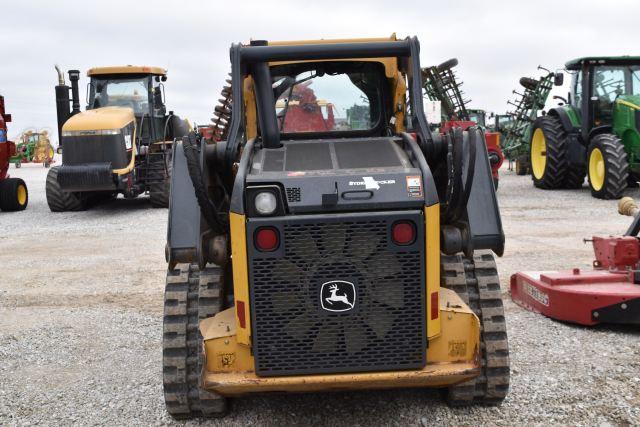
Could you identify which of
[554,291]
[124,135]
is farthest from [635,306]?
[124,135]

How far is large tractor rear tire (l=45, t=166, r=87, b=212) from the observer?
1503cm

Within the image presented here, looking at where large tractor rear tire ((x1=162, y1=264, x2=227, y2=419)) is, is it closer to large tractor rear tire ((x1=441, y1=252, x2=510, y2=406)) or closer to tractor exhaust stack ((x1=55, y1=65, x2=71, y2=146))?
large tractor rear tire ((x1=441, y1=252, x2=510, y2=406))

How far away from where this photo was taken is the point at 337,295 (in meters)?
3.31

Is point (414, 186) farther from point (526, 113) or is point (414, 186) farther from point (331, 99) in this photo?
point (526, 113)

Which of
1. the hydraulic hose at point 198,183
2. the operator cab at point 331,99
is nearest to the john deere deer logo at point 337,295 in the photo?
the hydraulic hose at point 198,183

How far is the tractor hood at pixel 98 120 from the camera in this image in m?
14.0

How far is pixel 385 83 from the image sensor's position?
4.77m

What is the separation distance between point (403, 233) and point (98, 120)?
11999 mm

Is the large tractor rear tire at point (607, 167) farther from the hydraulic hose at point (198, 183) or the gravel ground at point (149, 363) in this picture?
the hydraulic hose at point (198, 183)

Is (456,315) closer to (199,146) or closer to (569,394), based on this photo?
(569,394)

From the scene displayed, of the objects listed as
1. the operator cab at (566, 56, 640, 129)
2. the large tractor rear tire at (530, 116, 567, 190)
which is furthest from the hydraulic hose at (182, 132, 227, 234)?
the large tractor rear tire at (530, 116, 567, 190)

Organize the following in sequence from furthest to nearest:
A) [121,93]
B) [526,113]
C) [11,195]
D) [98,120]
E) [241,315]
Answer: [526,113]
[11,195]
[121,93]
[98,120]
[241,315]

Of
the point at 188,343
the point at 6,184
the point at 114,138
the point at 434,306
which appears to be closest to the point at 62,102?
the point at 114,138

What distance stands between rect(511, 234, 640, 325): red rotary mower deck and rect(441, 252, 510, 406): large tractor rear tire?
1.41m
